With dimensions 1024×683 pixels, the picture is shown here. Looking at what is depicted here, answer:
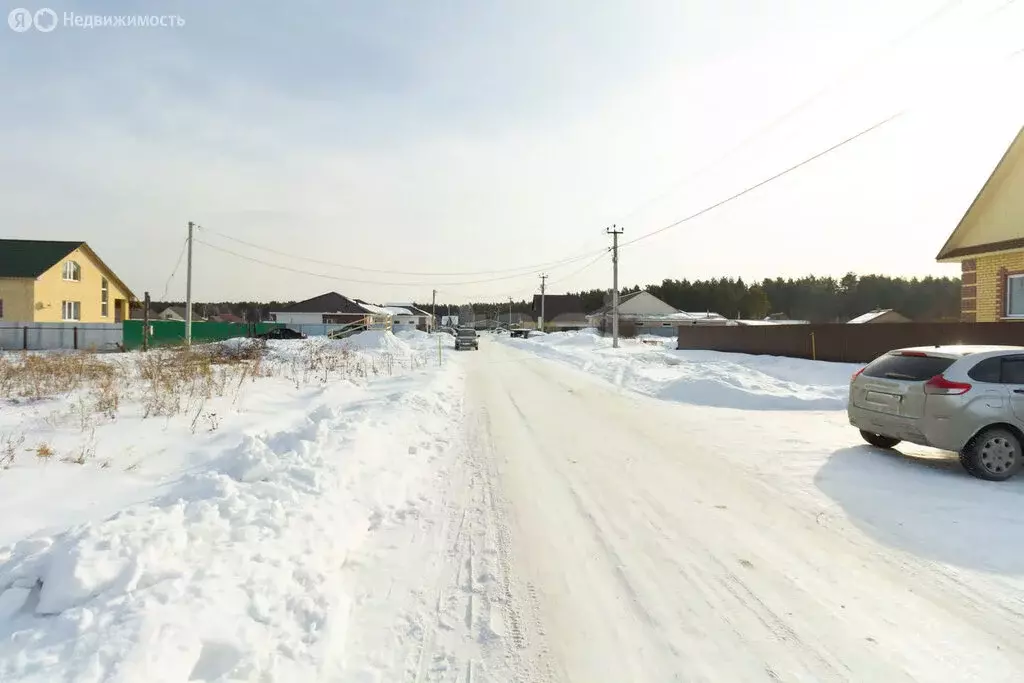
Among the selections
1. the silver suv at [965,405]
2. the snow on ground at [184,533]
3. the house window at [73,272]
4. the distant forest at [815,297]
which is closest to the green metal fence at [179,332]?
the house window at [73,272]

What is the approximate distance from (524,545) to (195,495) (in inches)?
120

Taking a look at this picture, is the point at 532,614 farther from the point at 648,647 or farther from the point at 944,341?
the point at 944,341

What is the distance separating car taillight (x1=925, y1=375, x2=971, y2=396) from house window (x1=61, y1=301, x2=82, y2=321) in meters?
50.3

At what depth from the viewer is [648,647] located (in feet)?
11.0

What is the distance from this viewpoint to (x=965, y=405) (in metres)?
7.00

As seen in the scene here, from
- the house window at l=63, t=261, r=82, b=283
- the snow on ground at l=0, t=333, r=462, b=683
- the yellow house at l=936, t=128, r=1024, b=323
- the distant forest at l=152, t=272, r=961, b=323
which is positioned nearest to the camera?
the snow on ground at l=0, t=333, r=462, b=683

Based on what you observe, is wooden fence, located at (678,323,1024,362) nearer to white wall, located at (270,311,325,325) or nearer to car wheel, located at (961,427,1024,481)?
car wheel, located at (961,427,1024,481)

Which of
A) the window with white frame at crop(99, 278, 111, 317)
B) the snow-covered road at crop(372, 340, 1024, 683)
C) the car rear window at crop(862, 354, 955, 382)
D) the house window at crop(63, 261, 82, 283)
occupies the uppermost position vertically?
the house window at crop(63, 261, 82, 283)

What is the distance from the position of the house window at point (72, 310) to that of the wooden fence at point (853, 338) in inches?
1782

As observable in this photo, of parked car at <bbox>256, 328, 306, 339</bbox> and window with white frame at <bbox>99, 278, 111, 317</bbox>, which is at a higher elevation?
window with white frame at <bbox>99, 278, 111, 317</bbox>

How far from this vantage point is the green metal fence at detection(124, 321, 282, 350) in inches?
1484

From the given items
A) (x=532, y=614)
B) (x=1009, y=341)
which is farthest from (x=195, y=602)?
(x=1009, y=341)

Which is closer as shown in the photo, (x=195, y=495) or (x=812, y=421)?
(x=195, y=495)

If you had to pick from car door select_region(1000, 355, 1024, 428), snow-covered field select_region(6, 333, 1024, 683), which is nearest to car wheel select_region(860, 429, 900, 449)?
snow-covered field select_region(6, 333, 1024, 683)
